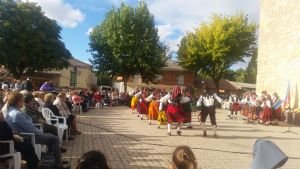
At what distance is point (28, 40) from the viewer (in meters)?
39.0

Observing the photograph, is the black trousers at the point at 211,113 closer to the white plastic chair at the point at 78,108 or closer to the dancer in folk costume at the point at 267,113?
the dancer in folk costume at the point at 267,113

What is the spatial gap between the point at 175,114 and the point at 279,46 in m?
15.0

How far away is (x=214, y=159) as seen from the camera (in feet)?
29.8

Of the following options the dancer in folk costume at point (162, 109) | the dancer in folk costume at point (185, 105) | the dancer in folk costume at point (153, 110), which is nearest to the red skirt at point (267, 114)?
the dancer in folk costume at point (153, 110)

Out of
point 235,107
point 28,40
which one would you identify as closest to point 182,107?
point 235,107

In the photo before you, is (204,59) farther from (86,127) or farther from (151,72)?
(86,127)

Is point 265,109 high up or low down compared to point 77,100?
down

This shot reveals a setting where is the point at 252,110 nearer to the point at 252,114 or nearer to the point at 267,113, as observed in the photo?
the point at 252,114

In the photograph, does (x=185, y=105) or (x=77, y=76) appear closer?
(x=185, y=105)

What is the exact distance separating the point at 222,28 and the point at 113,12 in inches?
513

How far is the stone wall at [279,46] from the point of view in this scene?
23.8 m

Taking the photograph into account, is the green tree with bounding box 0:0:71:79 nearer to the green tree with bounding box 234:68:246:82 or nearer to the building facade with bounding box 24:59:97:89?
the building facade with bounding box 24:59:97:89

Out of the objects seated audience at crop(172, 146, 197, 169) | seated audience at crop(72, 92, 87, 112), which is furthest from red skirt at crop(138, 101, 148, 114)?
seated audience at crop(172, 146, 197, 169)

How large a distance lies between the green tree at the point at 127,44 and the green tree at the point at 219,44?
22.7ft
